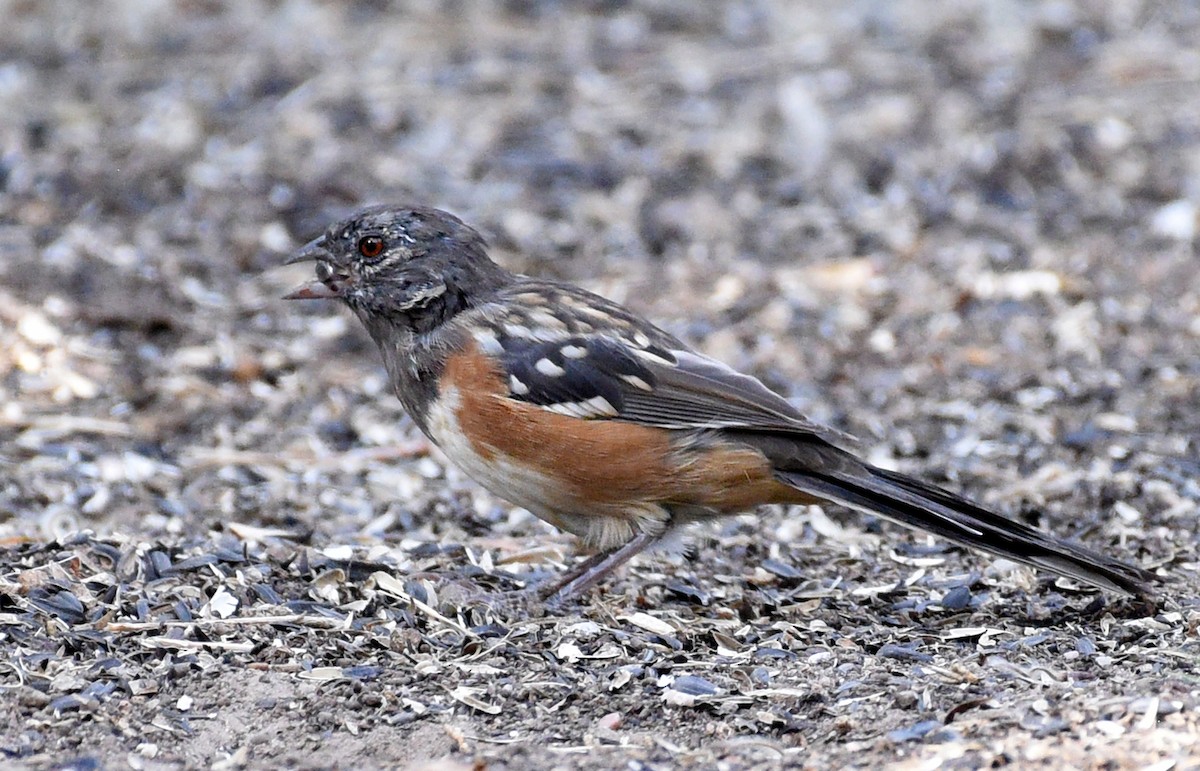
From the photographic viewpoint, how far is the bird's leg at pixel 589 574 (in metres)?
4.54

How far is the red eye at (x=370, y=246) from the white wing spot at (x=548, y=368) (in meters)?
0.67

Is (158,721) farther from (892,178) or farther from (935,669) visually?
(892,178)

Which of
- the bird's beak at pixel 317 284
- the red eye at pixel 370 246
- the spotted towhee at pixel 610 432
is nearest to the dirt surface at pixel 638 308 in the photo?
the spotted towhee at pixel 610 432

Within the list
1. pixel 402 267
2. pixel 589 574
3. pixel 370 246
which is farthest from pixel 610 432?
pixel 370 246

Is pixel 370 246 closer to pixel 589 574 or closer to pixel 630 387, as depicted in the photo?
pixel 630 387

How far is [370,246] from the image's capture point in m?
4.84

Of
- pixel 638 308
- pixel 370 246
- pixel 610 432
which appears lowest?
pixel 638 308

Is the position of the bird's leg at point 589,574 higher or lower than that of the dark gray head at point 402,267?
lower

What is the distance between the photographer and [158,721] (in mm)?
3684

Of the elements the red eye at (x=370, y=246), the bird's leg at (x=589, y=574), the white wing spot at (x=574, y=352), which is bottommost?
the bird's leg at (x=589, y=574)

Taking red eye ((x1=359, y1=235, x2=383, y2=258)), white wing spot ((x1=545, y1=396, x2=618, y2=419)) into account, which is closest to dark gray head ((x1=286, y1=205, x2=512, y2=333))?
red eye ((x1=359, y1=235, x2=383, y2=258))

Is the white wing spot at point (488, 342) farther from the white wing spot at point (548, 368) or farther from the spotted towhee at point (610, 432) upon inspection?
the white wing spot at point (548, 368)

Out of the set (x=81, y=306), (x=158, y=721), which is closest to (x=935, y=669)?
(x=158, y=721)

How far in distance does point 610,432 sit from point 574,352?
27cm
